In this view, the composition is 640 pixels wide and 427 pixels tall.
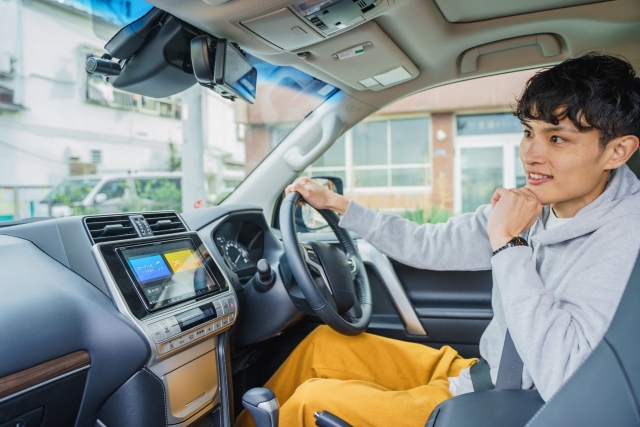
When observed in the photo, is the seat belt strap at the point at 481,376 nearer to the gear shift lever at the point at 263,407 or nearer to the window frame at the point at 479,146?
the gear shift lever at the point at 263,407

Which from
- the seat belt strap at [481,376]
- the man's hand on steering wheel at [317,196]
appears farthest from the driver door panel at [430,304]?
the seat belt strap at [481,376]

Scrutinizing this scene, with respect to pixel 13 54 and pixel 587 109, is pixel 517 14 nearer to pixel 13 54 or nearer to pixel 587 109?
pixel 587 109

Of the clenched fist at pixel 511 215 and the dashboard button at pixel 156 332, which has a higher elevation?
the clenched fist at pixel 511 215

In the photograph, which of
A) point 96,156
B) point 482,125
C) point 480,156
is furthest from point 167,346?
point 480,156

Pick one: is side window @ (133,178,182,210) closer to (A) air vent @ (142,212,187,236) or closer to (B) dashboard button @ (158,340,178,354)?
(A) air vent @ (142,212,187,236)

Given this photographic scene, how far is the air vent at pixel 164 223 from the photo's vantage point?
1498mm

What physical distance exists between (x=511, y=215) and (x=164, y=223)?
0.98 m

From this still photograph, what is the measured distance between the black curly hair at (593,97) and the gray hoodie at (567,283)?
119mm

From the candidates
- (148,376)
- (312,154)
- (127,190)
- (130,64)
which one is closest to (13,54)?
(127,190)

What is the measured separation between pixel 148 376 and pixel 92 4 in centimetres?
109

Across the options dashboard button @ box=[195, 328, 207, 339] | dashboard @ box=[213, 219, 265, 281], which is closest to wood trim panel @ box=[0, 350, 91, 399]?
dashboard button @ box=[195, 328, 207, 339]

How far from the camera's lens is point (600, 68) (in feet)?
4.01

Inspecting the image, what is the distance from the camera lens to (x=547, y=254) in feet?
4.13

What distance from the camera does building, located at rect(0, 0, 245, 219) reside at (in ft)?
6.75
